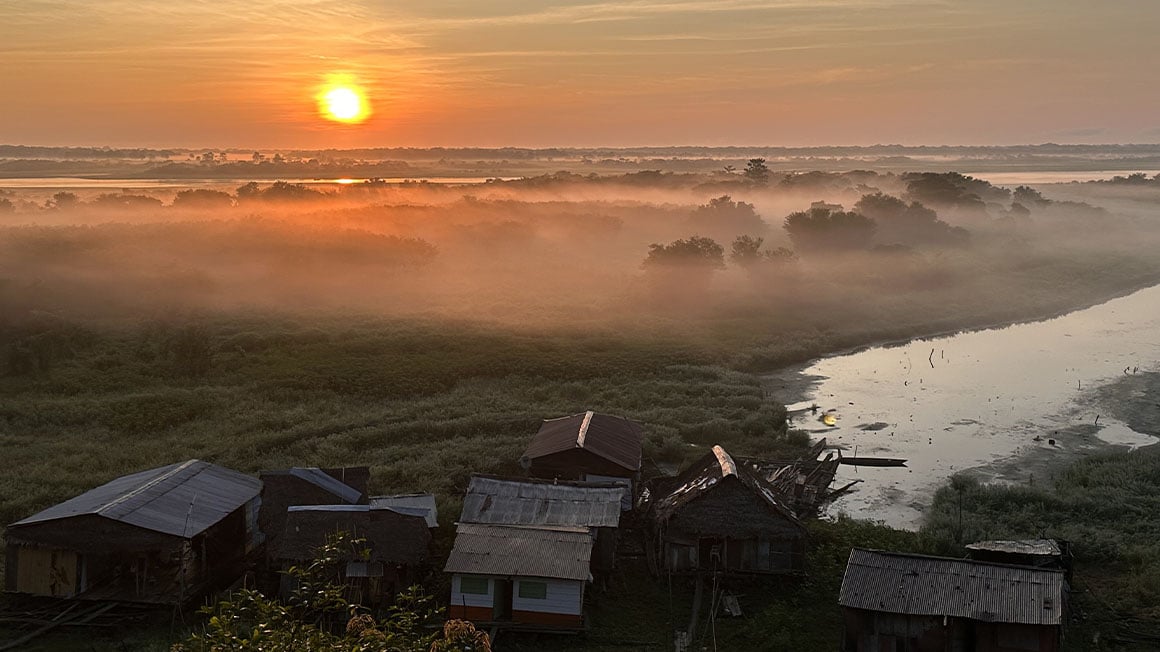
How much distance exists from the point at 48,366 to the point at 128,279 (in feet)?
86.9

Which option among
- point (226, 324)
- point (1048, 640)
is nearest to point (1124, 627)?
point (1048, 640)

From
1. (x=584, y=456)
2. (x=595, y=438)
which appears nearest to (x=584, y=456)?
(x=584, y=456)

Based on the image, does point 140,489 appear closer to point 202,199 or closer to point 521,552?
point 521,552

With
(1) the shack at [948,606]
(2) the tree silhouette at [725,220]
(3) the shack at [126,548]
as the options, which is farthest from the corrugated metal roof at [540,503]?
(2) the tree silhouette at [725,220]

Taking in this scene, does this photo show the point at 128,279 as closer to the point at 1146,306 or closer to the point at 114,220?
the point at 114,220

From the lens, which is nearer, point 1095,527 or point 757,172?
point 1095,527

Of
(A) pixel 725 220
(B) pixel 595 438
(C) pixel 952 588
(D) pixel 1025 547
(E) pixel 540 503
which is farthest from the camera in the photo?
(A) pixel 725 220

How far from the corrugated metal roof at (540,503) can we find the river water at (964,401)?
10478mm

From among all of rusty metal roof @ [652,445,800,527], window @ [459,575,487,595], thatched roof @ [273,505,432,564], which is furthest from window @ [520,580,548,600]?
rusty metal roof @ [652,445,800,527]

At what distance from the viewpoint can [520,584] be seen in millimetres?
27047

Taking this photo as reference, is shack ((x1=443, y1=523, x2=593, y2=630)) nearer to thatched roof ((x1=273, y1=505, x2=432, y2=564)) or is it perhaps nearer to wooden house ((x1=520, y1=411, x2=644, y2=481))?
thatched roof ((x1=273, y1=505, x2=432, y2=564))

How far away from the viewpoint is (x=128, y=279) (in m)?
80.4

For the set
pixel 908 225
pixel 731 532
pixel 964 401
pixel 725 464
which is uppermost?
pixel 908 225

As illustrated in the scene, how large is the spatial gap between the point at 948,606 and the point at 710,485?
8256 mm
